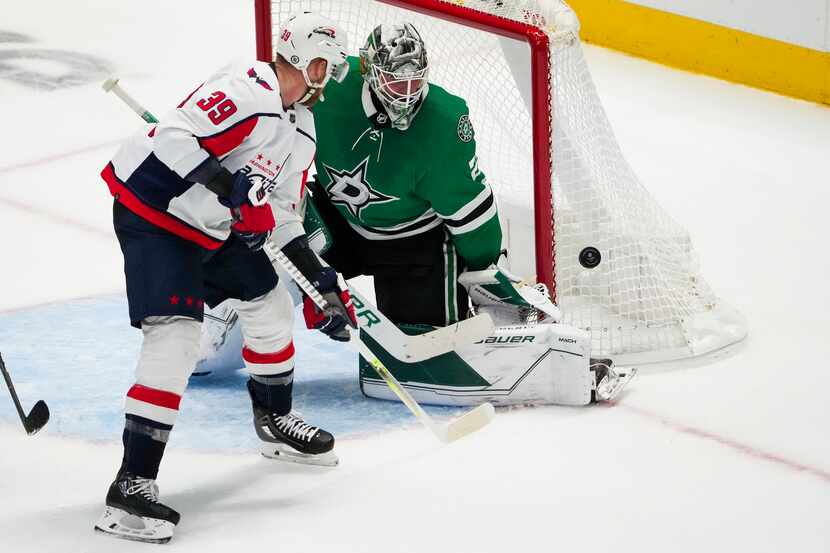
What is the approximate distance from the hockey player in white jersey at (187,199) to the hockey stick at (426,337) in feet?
2.04

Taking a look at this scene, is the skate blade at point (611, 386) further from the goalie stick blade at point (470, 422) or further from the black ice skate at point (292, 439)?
the black ice skate at point (292, 439)

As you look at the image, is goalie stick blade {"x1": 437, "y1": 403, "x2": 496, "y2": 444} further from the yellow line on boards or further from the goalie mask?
the yellow line on boards

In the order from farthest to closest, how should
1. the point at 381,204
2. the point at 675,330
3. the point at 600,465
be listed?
the point at 675,330 < the point at 381,204 < the point at 600,465

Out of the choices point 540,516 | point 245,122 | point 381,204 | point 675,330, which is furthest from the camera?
point 675,330

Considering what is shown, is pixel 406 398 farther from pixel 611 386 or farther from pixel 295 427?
pixel 611 386

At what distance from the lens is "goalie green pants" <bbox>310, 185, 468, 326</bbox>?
3.69 meters

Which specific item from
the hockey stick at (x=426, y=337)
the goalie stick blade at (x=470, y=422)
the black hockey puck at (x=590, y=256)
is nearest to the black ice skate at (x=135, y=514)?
the goalie stick blade at (x=470, y=422)

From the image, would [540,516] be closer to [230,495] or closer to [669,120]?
[230,495]

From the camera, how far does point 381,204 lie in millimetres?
3588

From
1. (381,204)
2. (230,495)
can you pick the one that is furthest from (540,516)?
(381,204)

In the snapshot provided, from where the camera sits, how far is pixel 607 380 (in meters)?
3.67

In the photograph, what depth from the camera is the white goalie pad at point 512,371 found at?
11.7 feet

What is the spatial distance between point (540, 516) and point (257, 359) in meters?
0.73

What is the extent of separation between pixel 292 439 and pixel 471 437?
0.45 meters
